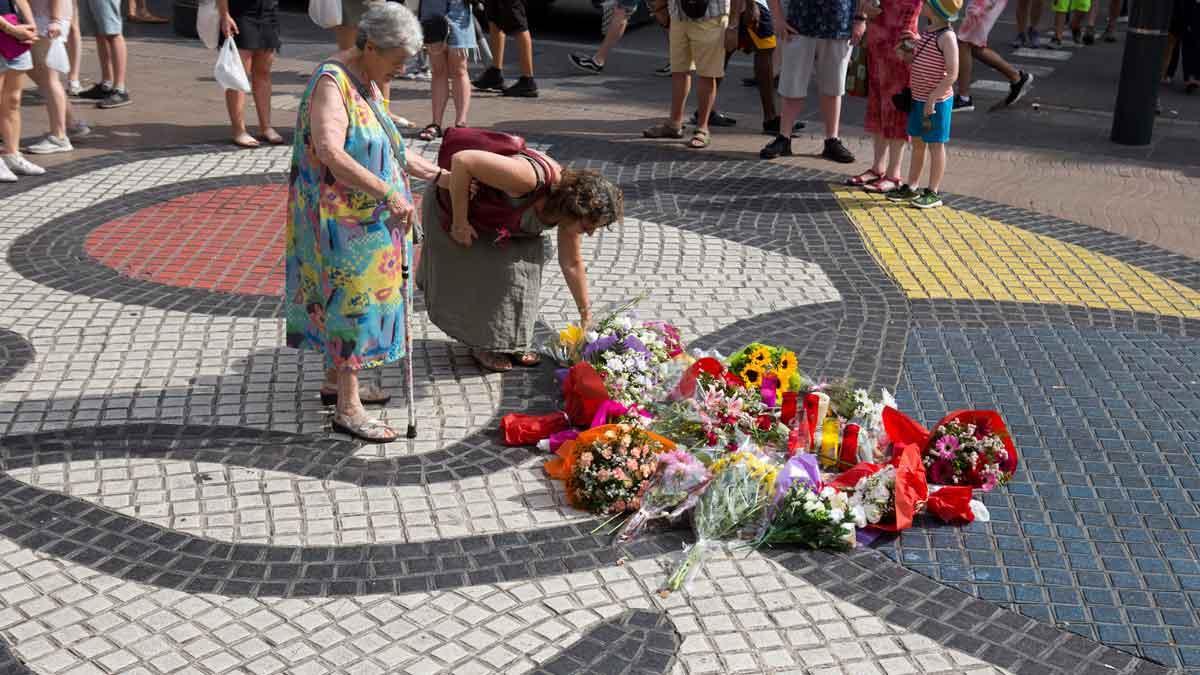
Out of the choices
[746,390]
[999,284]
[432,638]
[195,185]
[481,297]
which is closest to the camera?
[432,638]

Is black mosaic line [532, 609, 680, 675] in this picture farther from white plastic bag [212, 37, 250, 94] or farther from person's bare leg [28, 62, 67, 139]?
person's bare leg [28, 62, 67, 139]

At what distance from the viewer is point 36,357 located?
608cm

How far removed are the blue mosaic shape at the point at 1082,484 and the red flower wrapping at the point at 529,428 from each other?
1442 mm

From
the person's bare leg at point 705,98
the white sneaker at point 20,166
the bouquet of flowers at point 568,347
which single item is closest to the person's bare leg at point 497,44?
the person's bare leg at point 705,98

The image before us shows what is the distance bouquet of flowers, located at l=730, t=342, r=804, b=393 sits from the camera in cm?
545

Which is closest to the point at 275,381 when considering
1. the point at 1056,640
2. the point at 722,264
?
the point at 722,264

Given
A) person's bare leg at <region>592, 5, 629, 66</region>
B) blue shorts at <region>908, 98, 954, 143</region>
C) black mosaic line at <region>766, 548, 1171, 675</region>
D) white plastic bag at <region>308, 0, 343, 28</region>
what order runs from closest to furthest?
black mosaic line at <region>766, 548, 1171, 675</region>
blue shorts at <region>908, 98, 954, 143</region>
white plastic bag at <region>308, 0, 343, 28</region>
person's bare leg at <region>592, 5, 629, 66</region>

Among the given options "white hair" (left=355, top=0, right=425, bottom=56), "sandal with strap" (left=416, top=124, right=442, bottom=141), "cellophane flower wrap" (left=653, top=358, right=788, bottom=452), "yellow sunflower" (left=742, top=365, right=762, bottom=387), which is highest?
"white hair" (left=355, top=0, right=425, bottom=56)

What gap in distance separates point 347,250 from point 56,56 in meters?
5.12

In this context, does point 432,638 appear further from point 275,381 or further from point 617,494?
point 275,381

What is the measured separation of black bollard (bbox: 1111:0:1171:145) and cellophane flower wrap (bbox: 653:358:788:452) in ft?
21.1

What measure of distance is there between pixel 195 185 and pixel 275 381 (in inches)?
134

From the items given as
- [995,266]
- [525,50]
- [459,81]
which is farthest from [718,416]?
[525,50]

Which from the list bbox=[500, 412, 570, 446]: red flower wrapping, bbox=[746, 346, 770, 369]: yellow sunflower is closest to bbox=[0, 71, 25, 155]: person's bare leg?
bbox=[500, 412, 570, 446]: red flower wrapping
